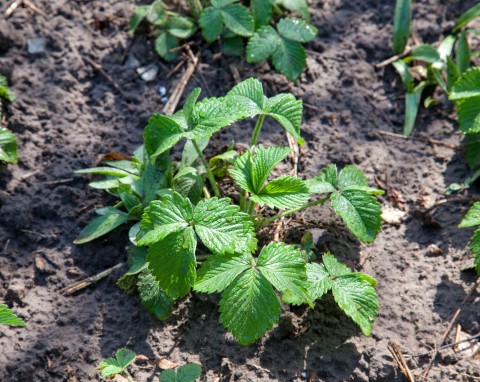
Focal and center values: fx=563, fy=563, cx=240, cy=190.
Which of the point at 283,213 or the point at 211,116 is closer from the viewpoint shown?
the point at 211,116

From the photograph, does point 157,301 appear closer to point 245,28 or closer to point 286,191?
point 286,191

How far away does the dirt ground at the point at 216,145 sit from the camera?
2180 millimetres

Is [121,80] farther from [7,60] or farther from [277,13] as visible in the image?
[277,13]

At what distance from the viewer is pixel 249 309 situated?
1921 millimetres

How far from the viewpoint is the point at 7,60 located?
2977 mm

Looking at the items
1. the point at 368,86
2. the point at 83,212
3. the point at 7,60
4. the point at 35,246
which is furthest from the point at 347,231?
the point at 7,60

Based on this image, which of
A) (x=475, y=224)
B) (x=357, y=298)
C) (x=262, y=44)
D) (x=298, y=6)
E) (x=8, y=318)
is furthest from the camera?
(x=298, y=6)

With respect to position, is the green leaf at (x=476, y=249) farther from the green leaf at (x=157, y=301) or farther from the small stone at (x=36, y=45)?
the small stone at (x=36, y=45)

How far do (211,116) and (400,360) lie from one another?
119cm

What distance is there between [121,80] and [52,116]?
0.41 metres

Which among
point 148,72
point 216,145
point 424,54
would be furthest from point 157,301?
point 424,54

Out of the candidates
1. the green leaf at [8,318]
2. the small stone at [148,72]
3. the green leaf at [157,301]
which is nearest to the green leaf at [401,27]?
the small stone at [148,72]

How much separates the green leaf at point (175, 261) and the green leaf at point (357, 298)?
1.86 feet

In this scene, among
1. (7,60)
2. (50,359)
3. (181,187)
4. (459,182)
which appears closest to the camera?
(50,359)
